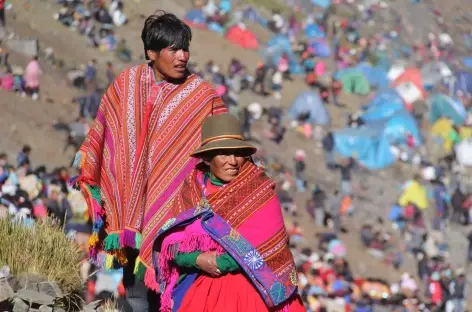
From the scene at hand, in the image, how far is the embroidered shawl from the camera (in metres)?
5.01

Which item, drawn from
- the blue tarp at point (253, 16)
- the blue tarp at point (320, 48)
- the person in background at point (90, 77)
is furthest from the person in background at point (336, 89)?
the person in background at point (90, 77)

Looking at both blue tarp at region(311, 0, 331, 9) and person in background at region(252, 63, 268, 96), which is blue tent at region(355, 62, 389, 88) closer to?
person in background at region(252, 63, 268, 96)

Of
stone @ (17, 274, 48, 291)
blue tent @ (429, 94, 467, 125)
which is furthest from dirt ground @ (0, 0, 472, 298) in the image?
stone @ (17, 274, 48, 291)

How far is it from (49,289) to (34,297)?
0.86 feet

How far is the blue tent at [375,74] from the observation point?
29.9m

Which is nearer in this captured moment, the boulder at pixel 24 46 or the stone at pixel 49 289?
the stone at pixel 49 289

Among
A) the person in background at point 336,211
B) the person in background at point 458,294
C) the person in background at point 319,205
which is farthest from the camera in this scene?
the person in background at point 336,211

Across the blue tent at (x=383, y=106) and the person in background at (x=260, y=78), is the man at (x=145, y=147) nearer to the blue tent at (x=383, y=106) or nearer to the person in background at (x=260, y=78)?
the person in background at (x=260, y=78)

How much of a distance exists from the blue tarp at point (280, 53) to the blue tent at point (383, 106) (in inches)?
84.1

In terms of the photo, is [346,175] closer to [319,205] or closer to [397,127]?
[397,127]

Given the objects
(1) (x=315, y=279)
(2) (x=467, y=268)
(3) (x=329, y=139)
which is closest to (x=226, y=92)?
(3) (x=329, y=139)

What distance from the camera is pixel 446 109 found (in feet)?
94.6

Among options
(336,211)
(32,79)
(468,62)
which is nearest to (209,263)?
(336,211)

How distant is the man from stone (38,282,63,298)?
34cm
